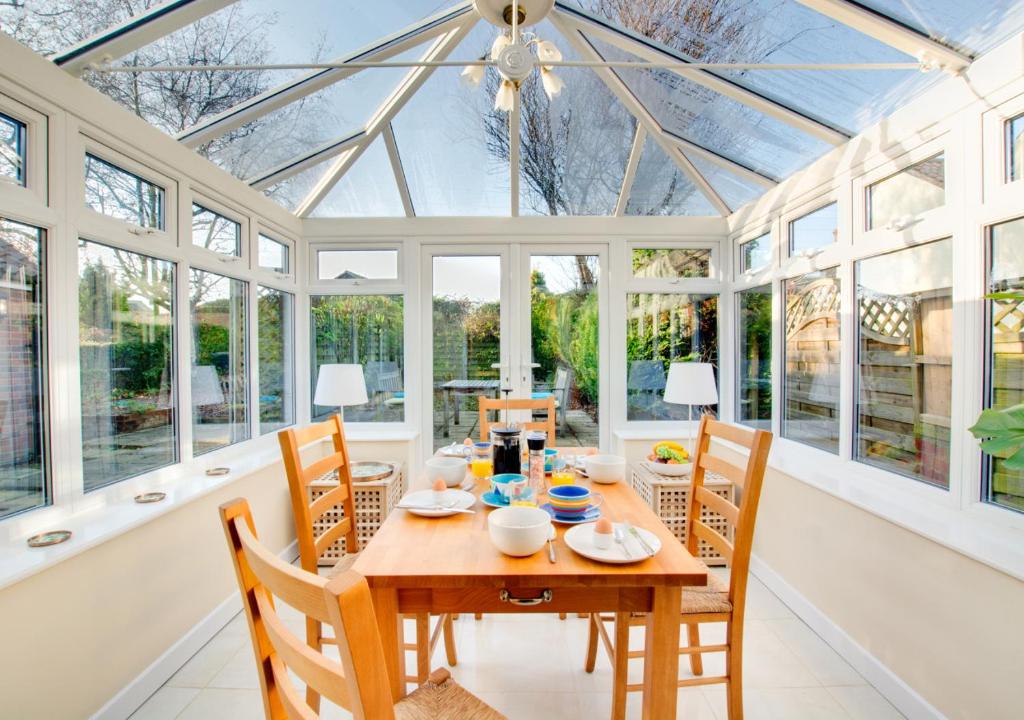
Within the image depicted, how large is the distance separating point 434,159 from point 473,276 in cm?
88

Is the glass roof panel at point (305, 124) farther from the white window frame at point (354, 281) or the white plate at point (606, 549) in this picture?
the white plate at point (606, 549)

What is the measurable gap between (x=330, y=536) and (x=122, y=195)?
1700 millimetres

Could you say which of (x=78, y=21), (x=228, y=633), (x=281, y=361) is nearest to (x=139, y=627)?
(x=228, y=633)

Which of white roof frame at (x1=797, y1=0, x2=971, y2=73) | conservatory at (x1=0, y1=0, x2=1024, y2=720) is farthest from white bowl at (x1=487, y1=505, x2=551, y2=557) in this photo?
white roof frame at (x1=797, y1=0, x2=971, y2=73)

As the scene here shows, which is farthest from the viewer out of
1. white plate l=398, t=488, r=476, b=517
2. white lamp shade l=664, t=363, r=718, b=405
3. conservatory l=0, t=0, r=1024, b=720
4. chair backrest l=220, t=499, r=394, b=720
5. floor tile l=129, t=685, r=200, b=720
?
white lamp shade l=664, t=363, r=718, b=405

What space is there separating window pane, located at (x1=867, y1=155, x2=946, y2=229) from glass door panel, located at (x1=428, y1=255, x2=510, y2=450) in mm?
2300

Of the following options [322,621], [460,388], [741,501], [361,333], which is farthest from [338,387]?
[322,621]

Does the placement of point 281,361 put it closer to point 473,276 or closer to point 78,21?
point 473,276

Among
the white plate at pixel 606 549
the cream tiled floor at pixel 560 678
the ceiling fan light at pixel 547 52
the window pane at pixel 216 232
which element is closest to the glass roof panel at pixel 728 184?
the ceiling fan light at pixel 547 52

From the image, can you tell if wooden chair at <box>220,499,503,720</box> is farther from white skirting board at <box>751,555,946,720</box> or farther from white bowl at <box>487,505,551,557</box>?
white skirting board at <box>751,555,946,720</box>

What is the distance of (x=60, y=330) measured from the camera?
1.72m

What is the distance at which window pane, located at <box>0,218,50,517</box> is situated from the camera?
5.14 feet

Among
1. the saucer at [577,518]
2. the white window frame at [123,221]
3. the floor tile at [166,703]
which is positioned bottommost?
the floor tile at [166,703]

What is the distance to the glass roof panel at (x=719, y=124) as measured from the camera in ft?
8.33
